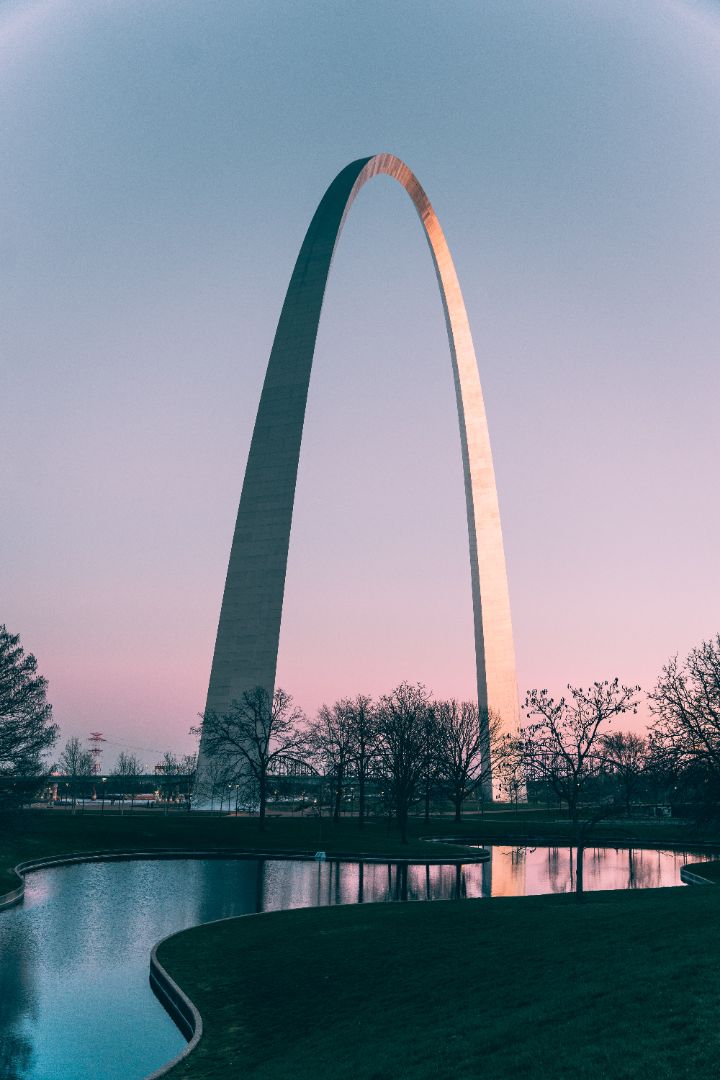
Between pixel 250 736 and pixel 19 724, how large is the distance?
20566mm

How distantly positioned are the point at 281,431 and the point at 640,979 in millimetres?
48011

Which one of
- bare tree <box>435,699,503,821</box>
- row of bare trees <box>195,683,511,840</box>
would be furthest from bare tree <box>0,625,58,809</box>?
bare tree <box>435,699,503,821</box>

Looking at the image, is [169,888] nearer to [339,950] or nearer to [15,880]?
[15,880]

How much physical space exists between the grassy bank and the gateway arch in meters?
8.29

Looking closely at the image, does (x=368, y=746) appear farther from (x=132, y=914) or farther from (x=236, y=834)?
(x=132, y=914)

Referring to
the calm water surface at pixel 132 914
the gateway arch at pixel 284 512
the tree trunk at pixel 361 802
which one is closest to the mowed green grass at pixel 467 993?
the calm water surface at pixel 132 914

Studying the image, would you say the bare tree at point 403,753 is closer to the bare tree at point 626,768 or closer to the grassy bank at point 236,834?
the grassy bank at point 236,834

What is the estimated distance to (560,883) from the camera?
37.4m

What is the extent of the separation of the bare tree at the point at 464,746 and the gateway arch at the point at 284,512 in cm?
528

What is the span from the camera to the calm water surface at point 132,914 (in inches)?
625

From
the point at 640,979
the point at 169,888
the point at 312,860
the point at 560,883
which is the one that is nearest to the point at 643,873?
the point at 560,883

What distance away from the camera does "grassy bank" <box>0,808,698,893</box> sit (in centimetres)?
4194

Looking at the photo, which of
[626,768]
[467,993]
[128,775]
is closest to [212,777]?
→ [626,768]

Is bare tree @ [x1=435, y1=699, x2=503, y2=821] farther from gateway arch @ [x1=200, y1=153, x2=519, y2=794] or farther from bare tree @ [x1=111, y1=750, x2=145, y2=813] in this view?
bare tree @ [x1=111, y1=750, x2=145, y2=813]
